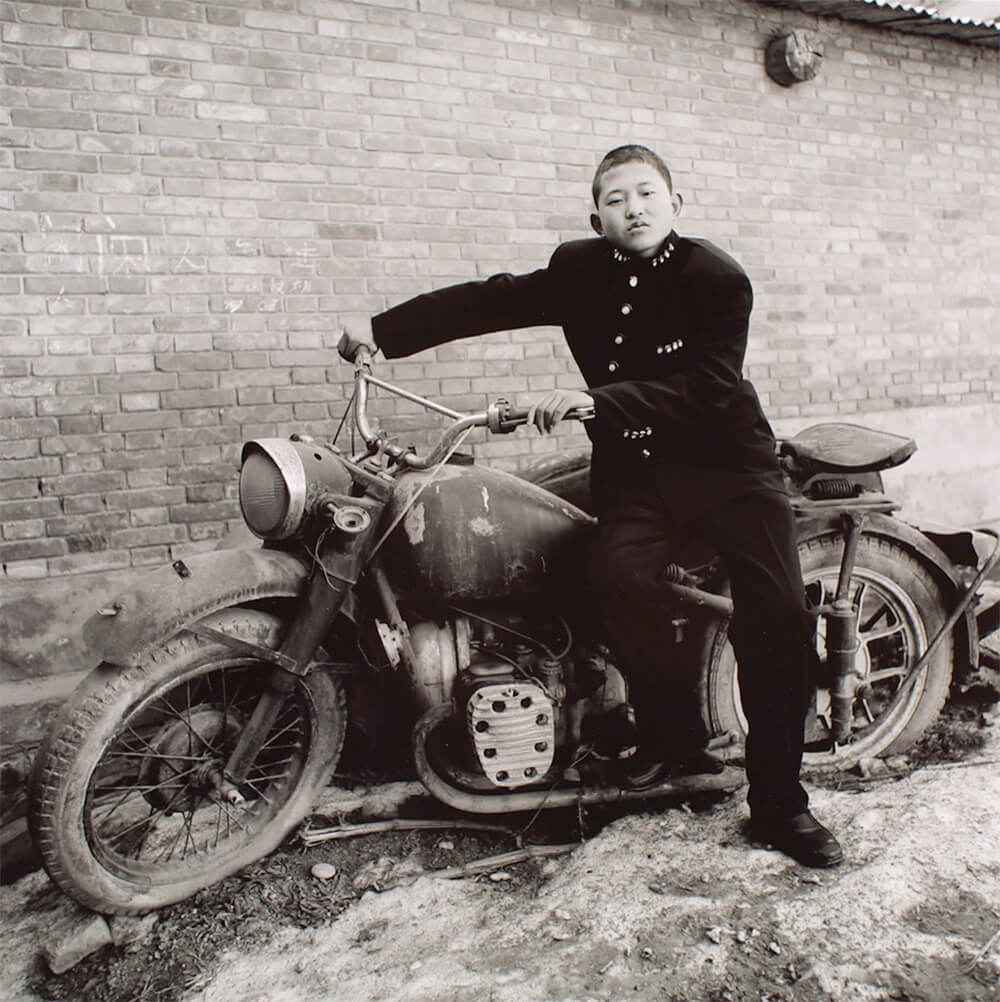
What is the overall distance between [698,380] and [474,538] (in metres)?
0.85

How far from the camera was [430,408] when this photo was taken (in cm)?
268

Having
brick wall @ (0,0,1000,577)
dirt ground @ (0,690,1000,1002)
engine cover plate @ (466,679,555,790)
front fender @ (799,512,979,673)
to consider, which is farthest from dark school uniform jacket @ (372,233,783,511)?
brick wall @ (0,0,1000,577)

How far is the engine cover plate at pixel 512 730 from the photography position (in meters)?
2.76

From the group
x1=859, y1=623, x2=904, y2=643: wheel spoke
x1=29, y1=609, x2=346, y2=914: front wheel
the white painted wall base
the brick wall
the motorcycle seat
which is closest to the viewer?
x1=29, y1=609, x2=346, y2=914: front wheel

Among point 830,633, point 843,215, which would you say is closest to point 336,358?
point 830,633

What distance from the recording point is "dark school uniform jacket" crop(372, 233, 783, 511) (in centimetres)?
264

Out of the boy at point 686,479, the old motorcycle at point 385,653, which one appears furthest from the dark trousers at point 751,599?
the old motorcycle at point 385,653

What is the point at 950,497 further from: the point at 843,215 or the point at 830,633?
the point at 830,633

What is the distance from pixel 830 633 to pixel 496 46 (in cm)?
377

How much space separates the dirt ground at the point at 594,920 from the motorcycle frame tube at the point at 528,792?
0.10m

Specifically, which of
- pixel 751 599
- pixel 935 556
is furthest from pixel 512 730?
pixel 935 556

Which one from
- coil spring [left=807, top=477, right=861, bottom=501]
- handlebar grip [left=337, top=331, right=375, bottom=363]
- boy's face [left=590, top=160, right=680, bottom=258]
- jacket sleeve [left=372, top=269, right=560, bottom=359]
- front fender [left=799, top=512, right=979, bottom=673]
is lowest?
front fender [left=799, top=512, right=979, bottom=673]

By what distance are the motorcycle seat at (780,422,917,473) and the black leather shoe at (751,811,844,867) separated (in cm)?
121

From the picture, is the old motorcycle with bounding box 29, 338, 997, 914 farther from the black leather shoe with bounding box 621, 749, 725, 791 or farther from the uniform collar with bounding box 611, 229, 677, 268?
the uniform collar with bounding box 611, 229, 677, 268
